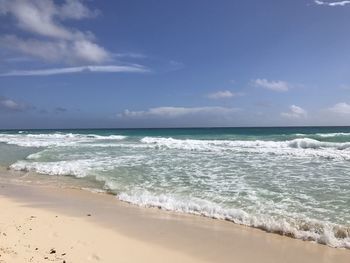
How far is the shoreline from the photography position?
5488 millimetres

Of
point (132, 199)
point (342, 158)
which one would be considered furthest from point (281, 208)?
point (342, 158)

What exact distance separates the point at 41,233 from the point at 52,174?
8165mm

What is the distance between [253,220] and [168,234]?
5.74 feet

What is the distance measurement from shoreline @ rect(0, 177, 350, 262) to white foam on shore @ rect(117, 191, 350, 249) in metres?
0.18

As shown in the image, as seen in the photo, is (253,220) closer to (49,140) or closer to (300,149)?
(300,149)

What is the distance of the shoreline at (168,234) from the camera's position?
549 centimetres

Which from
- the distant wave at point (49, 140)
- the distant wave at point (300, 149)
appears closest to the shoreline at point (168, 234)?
the distant wave at point (300, 149)

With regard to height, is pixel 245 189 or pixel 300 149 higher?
pixel 300 149

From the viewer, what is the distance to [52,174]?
14.0 metres

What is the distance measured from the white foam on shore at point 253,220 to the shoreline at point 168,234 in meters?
0.18

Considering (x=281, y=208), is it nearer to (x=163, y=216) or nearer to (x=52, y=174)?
(x=163, y=216)

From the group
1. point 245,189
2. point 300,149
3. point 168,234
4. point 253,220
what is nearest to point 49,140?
point 300,149

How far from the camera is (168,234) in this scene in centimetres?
656

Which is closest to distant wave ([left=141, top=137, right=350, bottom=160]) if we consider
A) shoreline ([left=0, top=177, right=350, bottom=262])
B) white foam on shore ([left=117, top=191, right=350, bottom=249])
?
white foam on shore ([left=117, top=191, right=350, bottom=249])
